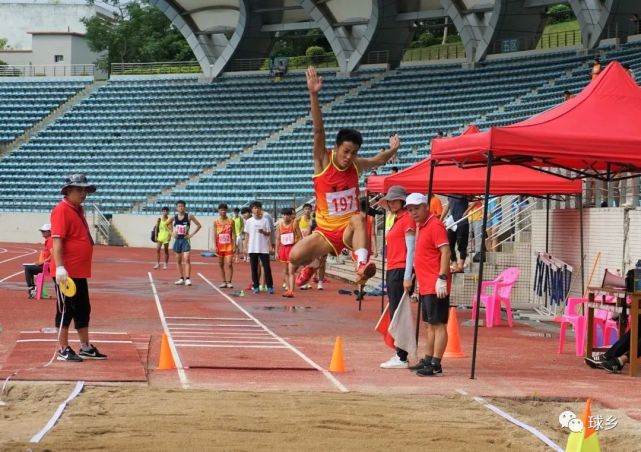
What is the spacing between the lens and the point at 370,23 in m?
46.8

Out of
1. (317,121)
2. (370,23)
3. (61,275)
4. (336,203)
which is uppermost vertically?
(370,23)

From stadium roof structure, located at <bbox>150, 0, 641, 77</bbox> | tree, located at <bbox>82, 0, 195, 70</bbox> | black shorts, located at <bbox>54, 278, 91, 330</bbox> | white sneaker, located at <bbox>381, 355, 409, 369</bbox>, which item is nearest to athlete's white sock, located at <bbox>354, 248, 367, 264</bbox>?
white sneaker, located at <bbox>381, 355, 409, 369</bbox>

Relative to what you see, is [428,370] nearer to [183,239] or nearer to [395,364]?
[395,364]

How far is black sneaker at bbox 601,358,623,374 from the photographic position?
39.5ft

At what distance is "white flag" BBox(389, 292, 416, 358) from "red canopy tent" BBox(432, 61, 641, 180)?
1895 mm

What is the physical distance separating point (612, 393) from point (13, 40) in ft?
288

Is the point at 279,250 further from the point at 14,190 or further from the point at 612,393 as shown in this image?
the point at 14,190

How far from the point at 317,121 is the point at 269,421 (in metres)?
3.73

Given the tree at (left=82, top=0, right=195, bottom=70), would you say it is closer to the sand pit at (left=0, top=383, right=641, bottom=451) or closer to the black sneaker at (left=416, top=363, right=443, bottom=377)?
the black sneaker at (left=416, top=363, right=443, bottom=377)

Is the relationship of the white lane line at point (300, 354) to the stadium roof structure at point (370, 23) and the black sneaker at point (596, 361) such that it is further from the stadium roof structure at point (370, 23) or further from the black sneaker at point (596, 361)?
the stadium roof structure at point (370, 23)

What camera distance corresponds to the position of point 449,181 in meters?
18.5

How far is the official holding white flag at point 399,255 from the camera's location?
468 inches

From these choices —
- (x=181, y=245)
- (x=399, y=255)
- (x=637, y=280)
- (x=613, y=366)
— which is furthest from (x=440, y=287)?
(x=181, y=245)

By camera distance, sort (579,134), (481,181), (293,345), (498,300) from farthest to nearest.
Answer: (481,181)
(498,300)
(293,345)
(579,134)
